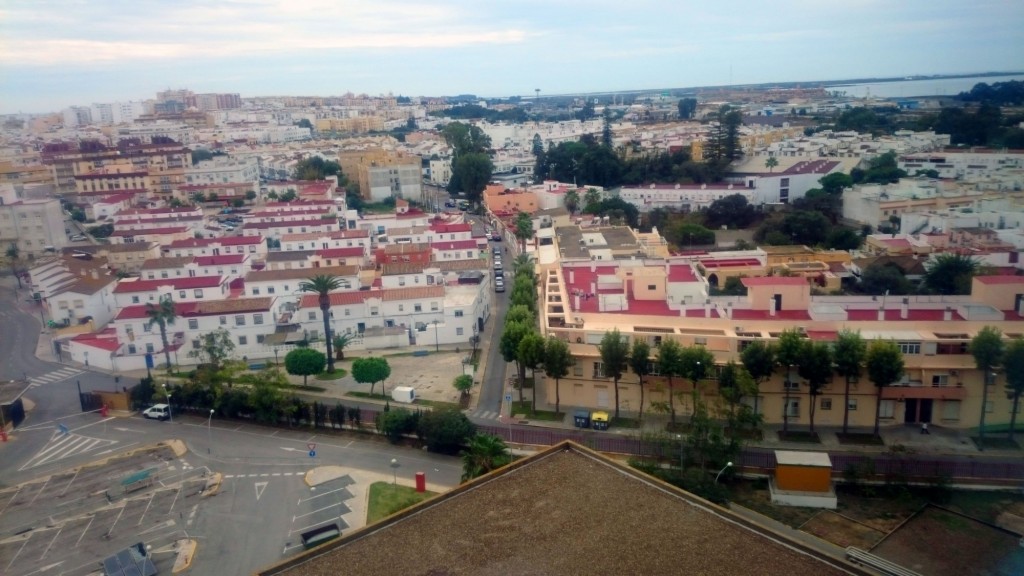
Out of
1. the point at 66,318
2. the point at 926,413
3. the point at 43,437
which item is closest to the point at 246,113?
the point at 66,318

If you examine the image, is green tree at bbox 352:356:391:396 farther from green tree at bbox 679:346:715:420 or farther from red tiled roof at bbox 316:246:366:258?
red tiled roof at bbox 316:246:366:258

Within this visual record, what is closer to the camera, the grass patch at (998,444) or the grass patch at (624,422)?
the grass patch at (998,444)

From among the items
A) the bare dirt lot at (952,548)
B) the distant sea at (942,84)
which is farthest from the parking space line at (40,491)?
the distant sea at (942,84)

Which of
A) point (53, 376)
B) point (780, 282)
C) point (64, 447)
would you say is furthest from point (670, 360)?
point (53, 376)

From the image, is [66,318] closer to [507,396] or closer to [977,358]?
[507,396]

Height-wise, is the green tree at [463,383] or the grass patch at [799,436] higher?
the green tree at [463,383]

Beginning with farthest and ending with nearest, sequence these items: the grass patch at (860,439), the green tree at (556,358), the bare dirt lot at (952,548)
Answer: the green tree at (556,358)
the grass patch at (860,439)
the bare dirt lot at (952,548)

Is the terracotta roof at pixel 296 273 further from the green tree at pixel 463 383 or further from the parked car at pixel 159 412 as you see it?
the green tree at pixel 463 383
